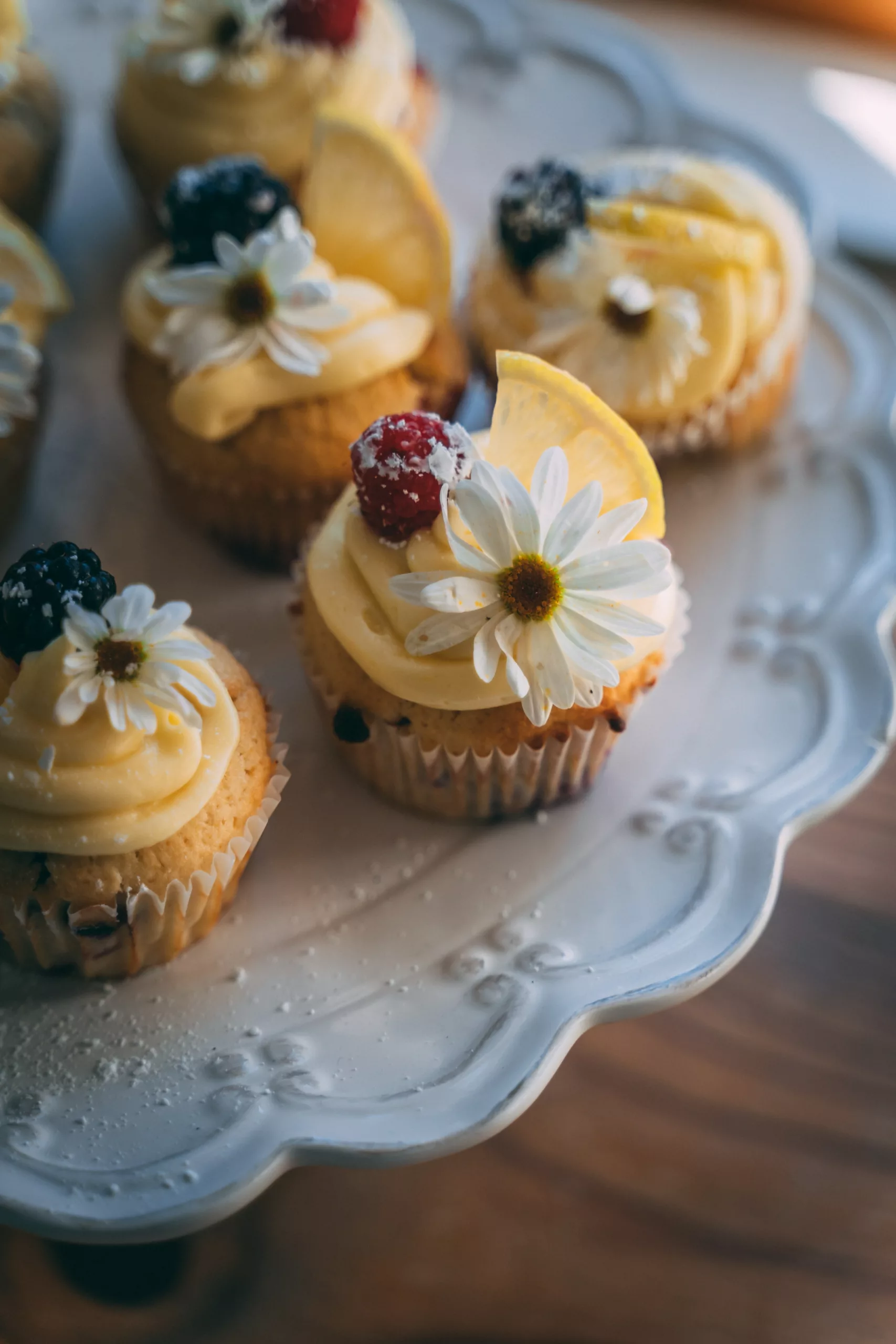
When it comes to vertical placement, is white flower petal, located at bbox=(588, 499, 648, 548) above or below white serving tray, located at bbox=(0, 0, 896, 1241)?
above

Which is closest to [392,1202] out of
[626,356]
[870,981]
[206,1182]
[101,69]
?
[206,1182]

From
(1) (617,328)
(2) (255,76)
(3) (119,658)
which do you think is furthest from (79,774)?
(2) (255,76)

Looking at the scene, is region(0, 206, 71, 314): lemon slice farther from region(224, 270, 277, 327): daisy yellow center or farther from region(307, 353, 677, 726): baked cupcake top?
region(307, 353, 677, 726): baked cupcake top

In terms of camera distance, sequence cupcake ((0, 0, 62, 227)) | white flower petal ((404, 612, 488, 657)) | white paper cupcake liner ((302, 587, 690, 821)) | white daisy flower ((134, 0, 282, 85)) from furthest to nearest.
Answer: cupcake ((0, 0, 62, 227))
white daisy flower ((134, 0, 282, 85))
white paper cupcake liner ((302, 587, 690, 821))
white flower petal ((404, 612, 488, 657))

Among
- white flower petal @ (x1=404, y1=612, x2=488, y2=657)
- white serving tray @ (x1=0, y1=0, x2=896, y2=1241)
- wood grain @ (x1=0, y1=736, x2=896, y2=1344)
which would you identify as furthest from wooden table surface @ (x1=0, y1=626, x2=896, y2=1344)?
white flower petal @ (x1=404, y1=612, x2=488, y2=657)

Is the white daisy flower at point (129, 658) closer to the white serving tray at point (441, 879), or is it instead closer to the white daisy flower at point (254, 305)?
the white serving tray at point (441, 879)

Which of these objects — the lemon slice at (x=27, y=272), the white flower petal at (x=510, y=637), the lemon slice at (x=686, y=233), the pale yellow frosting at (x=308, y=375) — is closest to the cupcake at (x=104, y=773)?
the white flower petal at (x=510, y=637)

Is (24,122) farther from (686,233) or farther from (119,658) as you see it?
(119,658)
